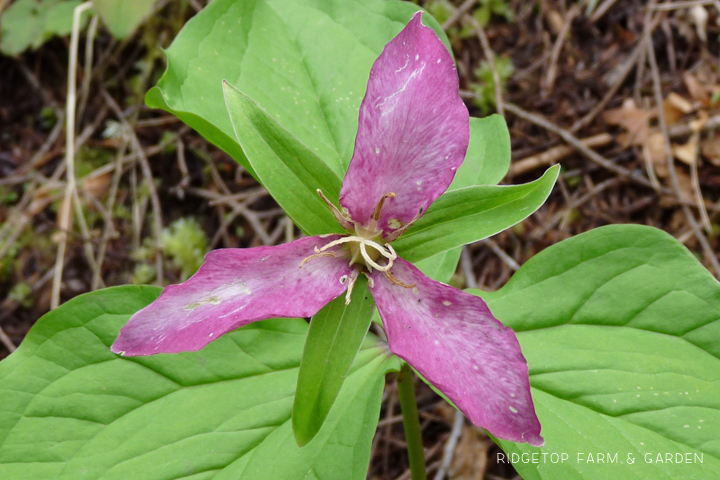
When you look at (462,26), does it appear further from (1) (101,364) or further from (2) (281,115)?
(1) (101,364)

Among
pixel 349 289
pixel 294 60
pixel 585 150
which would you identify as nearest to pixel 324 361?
pixel 349 289

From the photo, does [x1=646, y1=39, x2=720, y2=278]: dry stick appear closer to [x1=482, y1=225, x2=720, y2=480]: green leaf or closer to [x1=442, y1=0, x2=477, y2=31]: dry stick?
[x1=442, y1=0, x2=477, y2=31]: dry stick

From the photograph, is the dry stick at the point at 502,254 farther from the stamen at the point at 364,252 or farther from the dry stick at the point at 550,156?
the stamen at the point at 364,252

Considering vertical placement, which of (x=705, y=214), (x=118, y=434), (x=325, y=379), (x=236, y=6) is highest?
(x=236, y=6)

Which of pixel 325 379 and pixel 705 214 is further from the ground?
pixel 325 379

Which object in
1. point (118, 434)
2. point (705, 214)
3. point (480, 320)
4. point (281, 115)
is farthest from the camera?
point (705, 214)

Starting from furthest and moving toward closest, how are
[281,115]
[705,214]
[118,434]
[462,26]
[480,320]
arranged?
Answer: [462,26] → [705,214] → [281,115] → [118,434] → [480,320]

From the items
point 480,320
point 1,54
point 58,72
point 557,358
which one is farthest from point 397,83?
point 1,54

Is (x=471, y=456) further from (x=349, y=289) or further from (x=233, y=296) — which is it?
(x=233, y=296)
